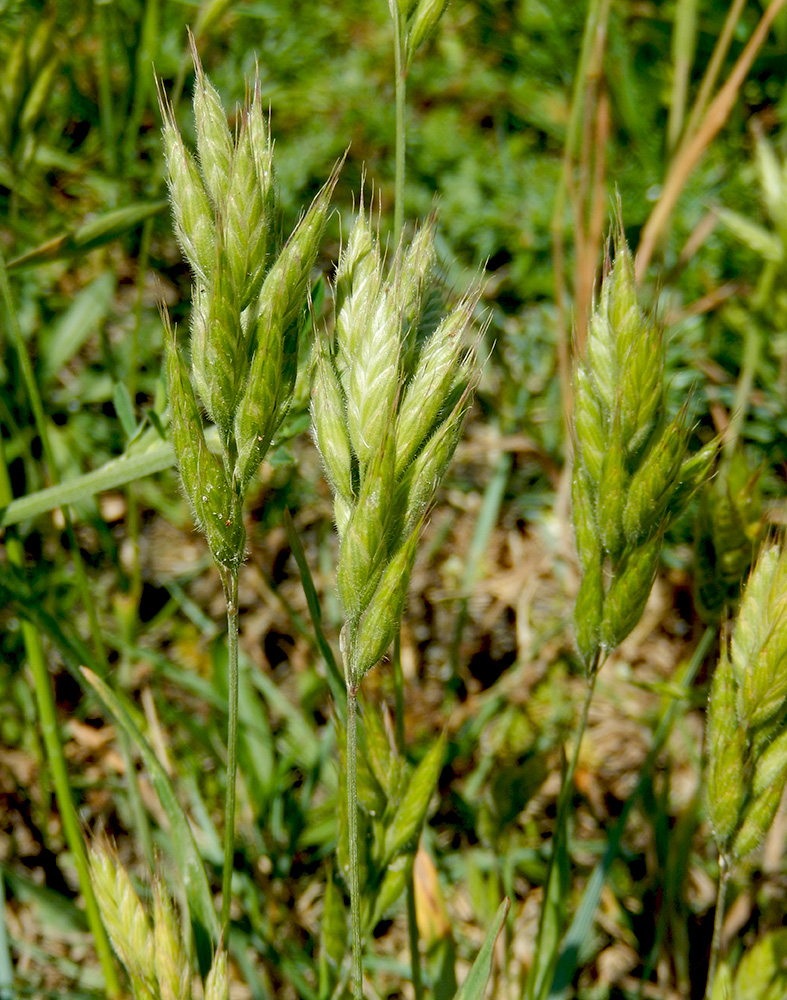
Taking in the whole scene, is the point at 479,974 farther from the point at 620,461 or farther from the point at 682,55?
the point at 682,55

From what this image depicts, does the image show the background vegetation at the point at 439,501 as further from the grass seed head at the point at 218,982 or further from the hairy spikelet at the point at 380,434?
the grass seed head at the point at 218,982

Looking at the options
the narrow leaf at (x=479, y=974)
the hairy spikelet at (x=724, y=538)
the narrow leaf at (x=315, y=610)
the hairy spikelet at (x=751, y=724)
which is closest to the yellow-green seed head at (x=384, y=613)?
the narrow leaf at (x=315, y=610)

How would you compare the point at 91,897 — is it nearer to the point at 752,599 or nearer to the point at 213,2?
the point at 752,599

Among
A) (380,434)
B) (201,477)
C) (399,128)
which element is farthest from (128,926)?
(399,128)

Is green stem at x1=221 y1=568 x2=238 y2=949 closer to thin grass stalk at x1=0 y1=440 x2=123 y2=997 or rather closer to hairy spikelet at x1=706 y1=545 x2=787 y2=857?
thin grass stalk at x1=0 y1=440 x2=123 y2=997

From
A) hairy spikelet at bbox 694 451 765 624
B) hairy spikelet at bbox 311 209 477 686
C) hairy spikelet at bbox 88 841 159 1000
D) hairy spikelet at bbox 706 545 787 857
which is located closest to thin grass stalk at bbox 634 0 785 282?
hairy spikelet at bbox 694 451 765 624

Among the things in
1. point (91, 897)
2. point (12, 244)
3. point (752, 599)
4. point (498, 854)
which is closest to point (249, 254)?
point (752, 599)
